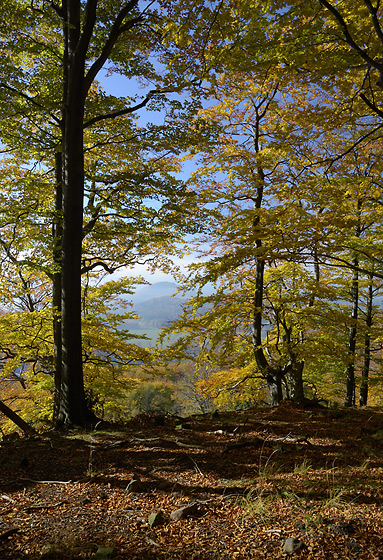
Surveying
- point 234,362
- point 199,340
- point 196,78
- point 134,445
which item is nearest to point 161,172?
point 196,78

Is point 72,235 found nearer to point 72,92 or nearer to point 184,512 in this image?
point 72,92

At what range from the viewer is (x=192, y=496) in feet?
8.02

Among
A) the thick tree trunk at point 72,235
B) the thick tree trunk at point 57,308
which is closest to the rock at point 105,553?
the thick tree trunk at point 72,235

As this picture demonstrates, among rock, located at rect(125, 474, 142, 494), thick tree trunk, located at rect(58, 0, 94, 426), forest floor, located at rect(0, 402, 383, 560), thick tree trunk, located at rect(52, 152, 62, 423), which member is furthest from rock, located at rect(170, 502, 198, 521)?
thick tree trunk, located at rect(52, 152, 62, 423)

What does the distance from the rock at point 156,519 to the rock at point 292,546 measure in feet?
2.67

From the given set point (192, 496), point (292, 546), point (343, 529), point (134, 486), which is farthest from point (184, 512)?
point (343, 529)

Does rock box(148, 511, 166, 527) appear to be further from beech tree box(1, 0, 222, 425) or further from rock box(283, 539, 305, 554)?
beech tree box(1, 0, 222, 425)

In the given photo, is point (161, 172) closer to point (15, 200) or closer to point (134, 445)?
point (15, 200)

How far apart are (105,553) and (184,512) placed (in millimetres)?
660

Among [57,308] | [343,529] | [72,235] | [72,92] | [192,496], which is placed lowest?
[192,496]

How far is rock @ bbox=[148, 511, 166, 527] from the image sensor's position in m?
2.04

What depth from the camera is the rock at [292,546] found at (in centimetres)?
170

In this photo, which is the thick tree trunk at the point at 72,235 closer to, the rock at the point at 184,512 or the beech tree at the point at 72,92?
the beech tree at the point at 72,92

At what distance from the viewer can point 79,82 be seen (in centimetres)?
545
